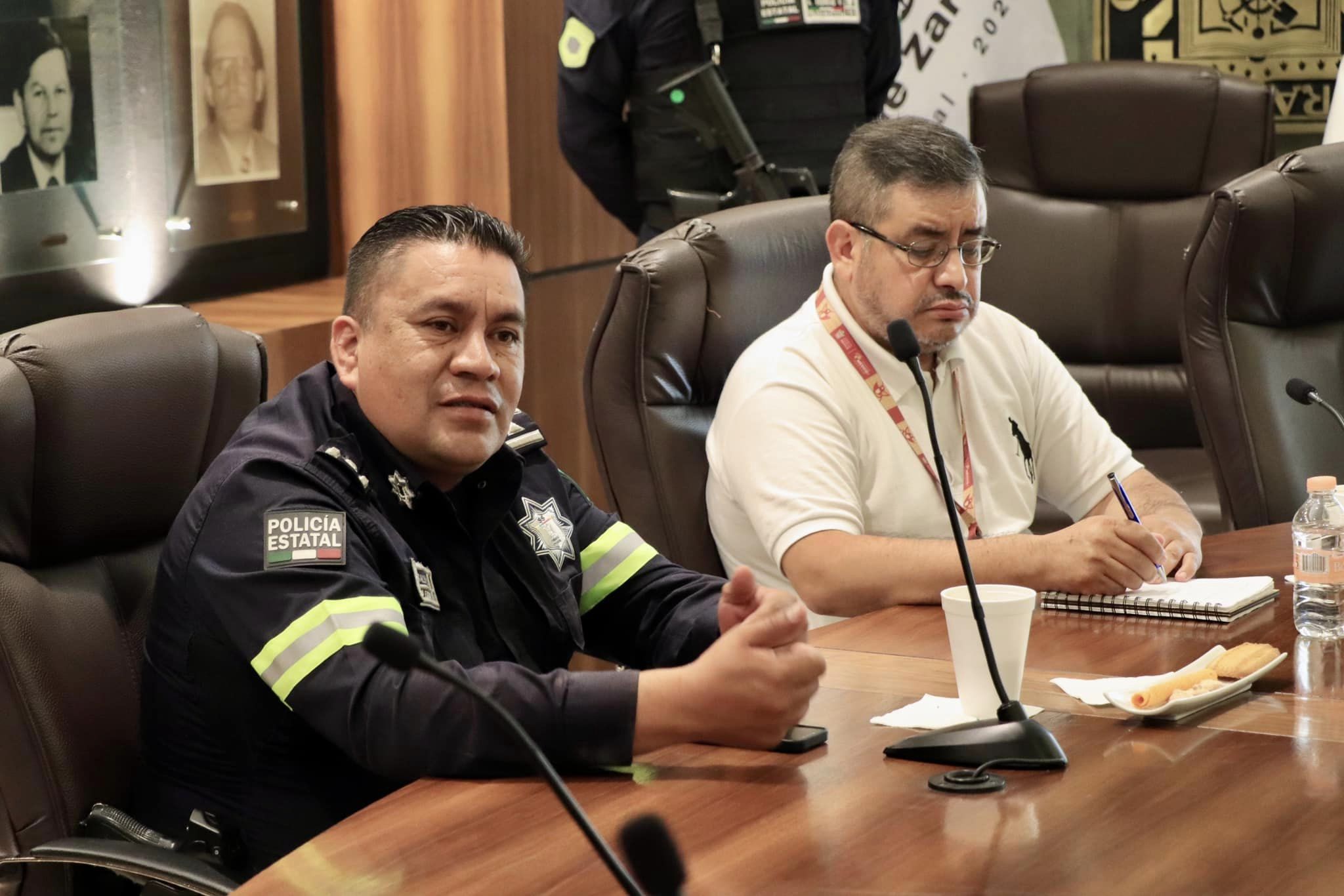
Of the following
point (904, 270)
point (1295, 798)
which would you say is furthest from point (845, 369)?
point (1295, 798)

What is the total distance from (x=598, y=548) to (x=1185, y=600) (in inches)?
25.7

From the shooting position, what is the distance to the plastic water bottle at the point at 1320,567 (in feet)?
5.78

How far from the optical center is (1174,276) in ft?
11.8

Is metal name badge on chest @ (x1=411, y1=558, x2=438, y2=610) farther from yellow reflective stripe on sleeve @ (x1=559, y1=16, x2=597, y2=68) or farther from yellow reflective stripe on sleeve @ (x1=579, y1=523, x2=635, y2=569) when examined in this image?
yellow reflective stripe on sleeve @ (x1=559, y1=16, x2=597, y2=68)

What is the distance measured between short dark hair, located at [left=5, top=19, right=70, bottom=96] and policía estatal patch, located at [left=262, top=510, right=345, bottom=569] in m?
1.56

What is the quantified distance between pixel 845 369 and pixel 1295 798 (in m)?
1.14

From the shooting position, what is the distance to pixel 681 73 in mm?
3512

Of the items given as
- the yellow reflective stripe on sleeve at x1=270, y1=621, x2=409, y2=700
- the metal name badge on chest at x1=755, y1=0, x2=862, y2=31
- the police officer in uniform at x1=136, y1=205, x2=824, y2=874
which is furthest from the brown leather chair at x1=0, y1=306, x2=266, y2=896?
the metal name badge on chest at x1=755, y1=0, x2=862, y2=31

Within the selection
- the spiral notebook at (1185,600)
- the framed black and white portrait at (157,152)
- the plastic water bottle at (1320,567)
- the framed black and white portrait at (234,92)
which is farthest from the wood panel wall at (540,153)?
the plastic water bottle at (1320,567)

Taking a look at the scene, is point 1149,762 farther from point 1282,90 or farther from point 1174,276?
point 1282,90

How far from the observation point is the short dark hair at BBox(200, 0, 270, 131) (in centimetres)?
307

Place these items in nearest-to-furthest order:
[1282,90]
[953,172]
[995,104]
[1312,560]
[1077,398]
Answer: [1312,560] → [953,172] → [1077,398] → [995,104] → [1282,90]

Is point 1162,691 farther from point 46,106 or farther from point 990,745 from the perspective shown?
point 46,106

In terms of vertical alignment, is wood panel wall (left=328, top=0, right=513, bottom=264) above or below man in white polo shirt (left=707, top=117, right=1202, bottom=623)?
above
